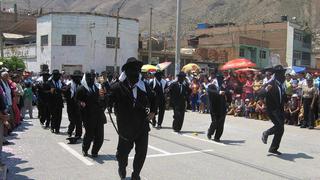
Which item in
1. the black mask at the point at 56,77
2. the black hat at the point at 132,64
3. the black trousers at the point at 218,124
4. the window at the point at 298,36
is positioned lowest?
the black trousers at the point at 218,124

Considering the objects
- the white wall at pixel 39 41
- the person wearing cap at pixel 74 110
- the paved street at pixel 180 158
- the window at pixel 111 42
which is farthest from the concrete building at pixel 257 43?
the person wearing cap at pixel 74 110

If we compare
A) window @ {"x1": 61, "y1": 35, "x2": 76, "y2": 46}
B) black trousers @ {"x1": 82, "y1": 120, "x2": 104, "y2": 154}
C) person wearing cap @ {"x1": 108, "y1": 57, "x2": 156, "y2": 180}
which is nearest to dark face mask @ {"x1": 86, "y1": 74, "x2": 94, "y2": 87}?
black trousers @ {"x1": 82, "y1": 120, "x2": 104, "y2": 154}

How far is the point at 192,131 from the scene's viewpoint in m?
14.3

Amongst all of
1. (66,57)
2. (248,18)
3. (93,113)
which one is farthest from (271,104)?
(248,18)

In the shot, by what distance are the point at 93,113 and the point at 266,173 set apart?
12.3 ft

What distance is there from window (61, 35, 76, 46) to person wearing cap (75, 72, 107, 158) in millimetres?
38837

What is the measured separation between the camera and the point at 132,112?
23.5ft

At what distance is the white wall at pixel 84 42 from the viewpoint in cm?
4756

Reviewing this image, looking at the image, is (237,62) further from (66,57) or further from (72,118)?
(66,57)

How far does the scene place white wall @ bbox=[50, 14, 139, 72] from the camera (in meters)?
47.6

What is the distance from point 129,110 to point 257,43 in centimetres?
6265

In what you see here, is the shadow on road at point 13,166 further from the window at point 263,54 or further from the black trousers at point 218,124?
the window at point 263,54

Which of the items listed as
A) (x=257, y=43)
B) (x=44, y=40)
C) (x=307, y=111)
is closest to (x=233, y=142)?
(x=307, y=111)

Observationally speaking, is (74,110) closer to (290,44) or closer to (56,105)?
(56,105)
